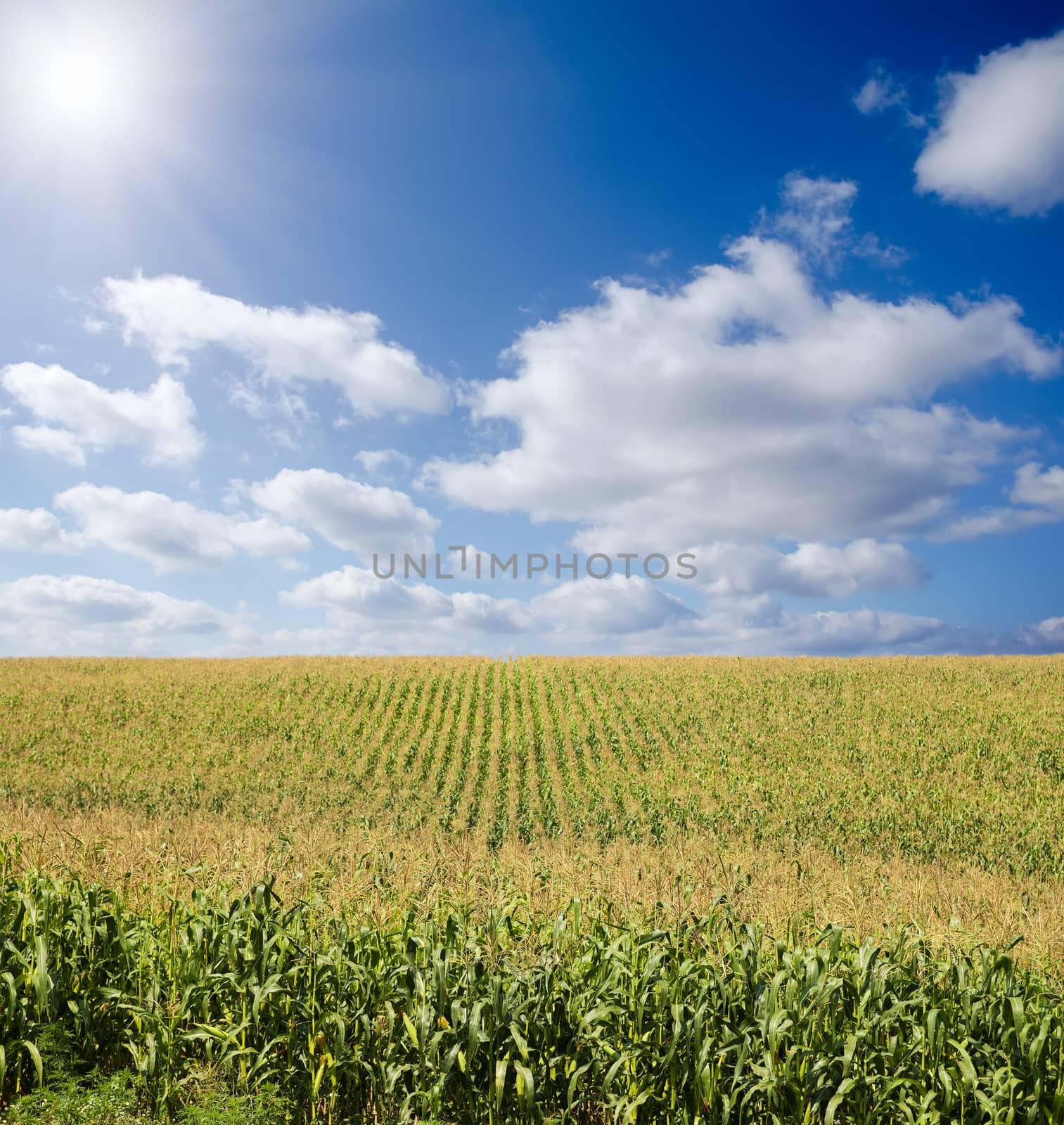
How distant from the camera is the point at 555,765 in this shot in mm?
28406

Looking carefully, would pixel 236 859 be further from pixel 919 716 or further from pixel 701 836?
pixel 919 716

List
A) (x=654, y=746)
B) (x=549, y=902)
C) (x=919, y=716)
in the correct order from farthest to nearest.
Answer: (x=919, y=716) < (x=654, y=746) < (x=549, y=902)

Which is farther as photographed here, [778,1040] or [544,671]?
[544,671]

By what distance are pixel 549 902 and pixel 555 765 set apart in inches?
799

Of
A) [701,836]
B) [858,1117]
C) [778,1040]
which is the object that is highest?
[778,1040]

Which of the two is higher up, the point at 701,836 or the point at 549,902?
the point at 549,902

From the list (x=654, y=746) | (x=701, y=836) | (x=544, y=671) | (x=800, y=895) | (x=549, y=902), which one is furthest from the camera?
(x=544, y=671)

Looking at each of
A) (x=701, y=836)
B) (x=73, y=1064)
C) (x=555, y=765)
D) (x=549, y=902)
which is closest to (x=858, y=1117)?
(x=549, y=902)

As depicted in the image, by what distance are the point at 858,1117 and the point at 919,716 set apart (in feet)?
108

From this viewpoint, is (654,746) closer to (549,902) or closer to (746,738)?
(746,738)

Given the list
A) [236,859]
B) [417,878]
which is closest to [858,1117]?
[417,878]

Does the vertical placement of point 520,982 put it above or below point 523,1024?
above

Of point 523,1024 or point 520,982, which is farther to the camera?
point 520,982

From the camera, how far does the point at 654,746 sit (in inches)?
1197
